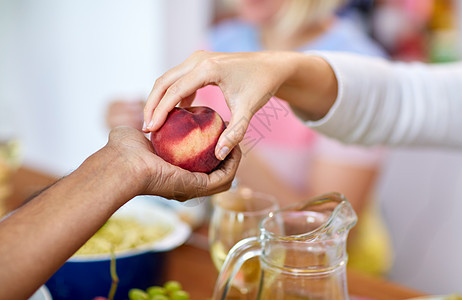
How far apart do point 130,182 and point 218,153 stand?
0.30 feet

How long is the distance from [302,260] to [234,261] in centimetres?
6

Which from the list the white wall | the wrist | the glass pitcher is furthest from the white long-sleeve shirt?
the white wall

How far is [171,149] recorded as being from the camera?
0.43 metres

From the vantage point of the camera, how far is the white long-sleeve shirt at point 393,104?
2.01ft

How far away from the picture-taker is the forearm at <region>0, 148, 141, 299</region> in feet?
1.04

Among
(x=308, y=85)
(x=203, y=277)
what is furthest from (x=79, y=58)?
(x=308, y=85)

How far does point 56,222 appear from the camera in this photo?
33cm

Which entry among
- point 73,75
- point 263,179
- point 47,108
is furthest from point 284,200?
point 47,108

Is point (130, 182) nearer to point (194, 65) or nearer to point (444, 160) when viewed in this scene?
point (194, 65)

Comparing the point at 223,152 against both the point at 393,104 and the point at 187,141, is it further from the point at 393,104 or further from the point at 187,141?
the point at 393,104

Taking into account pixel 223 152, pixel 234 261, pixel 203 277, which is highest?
pixel 223 152

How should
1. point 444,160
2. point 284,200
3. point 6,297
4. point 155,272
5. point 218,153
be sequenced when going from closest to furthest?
point 6,297
point 218,153
point 155,272
point 284,200
point 444,160

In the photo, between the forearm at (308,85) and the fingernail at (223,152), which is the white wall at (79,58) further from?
the fingernail at (223,152)

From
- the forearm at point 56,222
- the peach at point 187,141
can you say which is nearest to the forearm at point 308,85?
the peach at point 187,141
